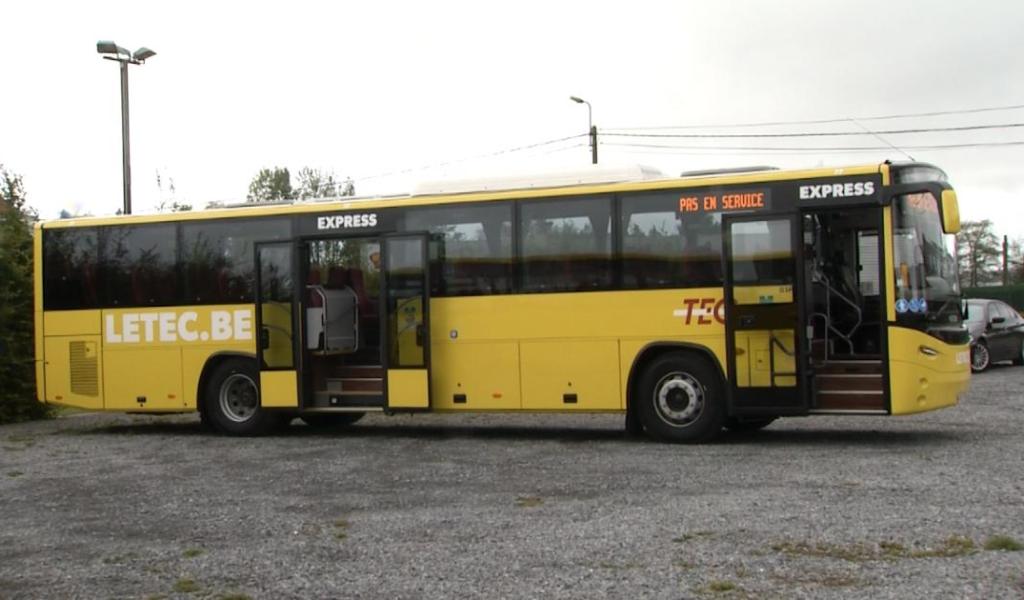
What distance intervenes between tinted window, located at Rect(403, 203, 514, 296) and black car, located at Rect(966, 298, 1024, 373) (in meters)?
13.2

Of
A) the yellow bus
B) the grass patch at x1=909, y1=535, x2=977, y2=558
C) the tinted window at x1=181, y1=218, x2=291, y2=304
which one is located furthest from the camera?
the tinted window at x1=181, y1=218, x2=291, y2=304

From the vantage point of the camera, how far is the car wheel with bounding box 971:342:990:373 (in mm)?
22375

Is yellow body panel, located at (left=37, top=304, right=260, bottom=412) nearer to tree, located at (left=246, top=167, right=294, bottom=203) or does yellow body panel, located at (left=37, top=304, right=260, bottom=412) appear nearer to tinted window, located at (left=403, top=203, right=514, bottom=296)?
tinted window, located at (left=403, top=203, right=514, bottom=296)

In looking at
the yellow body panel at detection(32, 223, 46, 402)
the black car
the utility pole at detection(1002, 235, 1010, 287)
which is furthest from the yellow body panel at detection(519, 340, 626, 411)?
the utility pole at detection(1002, 235, 1010, 287)

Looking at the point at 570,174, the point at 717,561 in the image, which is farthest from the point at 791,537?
the point at 570,174

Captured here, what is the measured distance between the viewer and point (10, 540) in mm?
7680

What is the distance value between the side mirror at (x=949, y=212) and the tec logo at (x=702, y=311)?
2536 mm

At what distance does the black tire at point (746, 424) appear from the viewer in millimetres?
13016

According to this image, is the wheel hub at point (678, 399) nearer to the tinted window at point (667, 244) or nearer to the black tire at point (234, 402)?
the tinted window at point (667, 244)

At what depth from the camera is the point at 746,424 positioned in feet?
45.0

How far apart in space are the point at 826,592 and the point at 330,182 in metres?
33.6

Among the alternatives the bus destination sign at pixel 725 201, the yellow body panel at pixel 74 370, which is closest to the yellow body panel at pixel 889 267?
the bus destination sign at pixel 725 201

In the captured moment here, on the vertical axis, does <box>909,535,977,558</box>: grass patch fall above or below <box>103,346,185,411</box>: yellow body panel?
below

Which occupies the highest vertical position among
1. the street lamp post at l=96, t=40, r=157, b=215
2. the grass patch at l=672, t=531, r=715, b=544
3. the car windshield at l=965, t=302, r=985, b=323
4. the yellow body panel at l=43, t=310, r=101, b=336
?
the street lamp post at l=96, t=40, r=157, b=215
